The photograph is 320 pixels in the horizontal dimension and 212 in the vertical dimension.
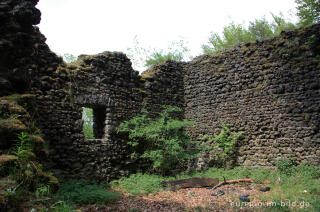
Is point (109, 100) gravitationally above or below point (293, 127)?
above

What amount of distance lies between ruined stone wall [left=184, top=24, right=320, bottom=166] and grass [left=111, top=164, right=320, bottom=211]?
1.61 ft

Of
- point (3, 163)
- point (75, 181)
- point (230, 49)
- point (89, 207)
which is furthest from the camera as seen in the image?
point (230, 49)

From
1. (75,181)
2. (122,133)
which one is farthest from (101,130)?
(75,181)

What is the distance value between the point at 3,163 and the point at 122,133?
510 cm

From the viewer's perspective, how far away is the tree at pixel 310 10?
10.5m

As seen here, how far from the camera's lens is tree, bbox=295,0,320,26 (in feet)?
34.4

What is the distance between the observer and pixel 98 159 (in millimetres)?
7188

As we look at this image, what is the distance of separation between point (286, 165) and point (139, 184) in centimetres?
426

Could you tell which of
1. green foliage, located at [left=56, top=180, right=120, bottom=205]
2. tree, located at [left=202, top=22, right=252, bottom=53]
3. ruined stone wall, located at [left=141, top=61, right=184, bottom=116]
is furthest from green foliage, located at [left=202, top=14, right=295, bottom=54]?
green foliage, located at [left=56, top=180, right=120, bottom=205]

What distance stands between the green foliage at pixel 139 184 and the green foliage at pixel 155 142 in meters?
0.55

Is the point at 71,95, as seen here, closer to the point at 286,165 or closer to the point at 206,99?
the point at 206,99

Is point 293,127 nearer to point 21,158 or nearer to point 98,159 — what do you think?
point 98,159

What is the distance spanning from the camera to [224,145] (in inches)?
336

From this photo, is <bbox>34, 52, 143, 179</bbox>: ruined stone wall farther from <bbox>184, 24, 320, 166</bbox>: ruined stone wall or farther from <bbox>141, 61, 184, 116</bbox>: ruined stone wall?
<bbox>184, 24, 320, 166</bbox>: ruined stone wall
